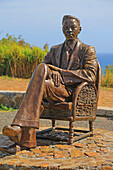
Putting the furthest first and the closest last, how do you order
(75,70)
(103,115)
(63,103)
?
(103,115), (75,70), (63,103)

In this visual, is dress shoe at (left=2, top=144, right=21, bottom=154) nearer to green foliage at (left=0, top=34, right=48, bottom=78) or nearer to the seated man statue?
the seated man statue

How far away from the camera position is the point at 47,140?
5047mm

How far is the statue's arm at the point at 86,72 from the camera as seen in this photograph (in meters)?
4.77

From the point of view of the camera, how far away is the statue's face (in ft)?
15.9

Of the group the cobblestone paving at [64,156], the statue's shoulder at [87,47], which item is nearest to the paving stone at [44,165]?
the cobblestone paving at [64,156]

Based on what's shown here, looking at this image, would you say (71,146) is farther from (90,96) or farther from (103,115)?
(103,115)

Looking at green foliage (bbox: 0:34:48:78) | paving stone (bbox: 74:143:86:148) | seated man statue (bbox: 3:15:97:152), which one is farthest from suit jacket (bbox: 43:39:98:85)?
green foliage (bbox: 0:34:48:78)

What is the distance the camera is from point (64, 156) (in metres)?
4.21

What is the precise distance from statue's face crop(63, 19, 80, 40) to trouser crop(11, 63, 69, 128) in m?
0.71

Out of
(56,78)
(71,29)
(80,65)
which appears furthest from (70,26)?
(56,78)

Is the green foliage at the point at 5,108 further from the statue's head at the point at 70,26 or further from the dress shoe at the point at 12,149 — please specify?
the dress shoe at the point at 12,149

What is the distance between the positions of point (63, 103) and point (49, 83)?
1.21ft

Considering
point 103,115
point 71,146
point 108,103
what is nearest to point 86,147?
point 71,146

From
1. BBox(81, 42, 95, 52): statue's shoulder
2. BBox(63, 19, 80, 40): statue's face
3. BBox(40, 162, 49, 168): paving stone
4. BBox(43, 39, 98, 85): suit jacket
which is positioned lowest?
BBox(40, 162, 49, 168): paving stone
